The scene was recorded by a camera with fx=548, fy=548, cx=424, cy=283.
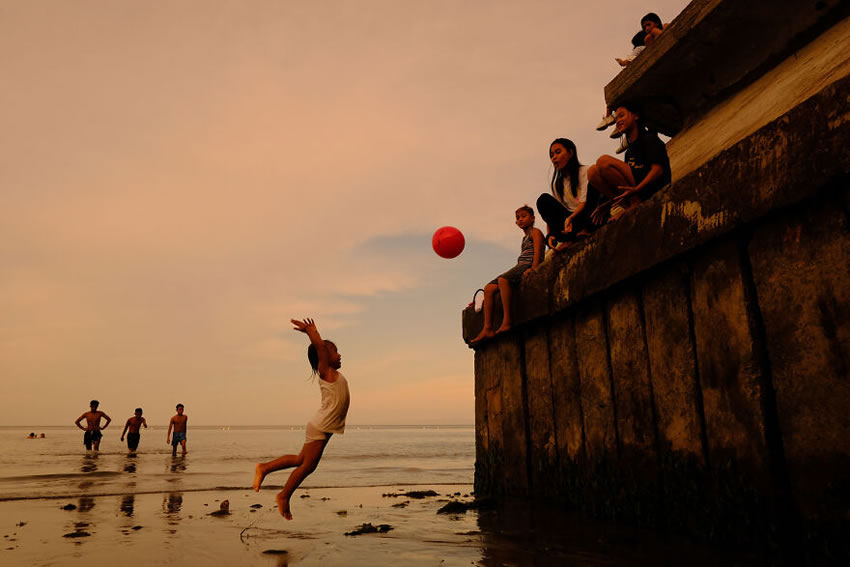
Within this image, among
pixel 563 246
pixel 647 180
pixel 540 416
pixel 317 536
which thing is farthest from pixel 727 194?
pixel 317 536

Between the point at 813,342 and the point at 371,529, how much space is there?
10.3 feet

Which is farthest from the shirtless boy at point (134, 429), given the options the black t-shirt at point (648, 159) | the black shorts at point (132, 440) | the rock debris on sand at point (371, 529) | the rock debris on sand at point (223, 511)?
the black t-shirt at point (648, 159)

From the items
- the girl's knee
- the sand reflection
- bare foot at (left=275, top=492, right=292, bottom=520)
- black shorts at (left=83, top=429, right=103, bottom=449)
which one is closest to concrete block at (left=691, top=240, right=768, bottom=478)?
the girl's knee

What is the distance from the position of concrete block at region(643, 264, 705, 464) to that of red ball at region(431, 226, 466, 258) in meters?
3.34

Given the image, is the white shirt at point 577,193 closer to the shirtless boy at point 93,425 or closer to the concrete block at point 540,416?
the concrete block at point 540,416

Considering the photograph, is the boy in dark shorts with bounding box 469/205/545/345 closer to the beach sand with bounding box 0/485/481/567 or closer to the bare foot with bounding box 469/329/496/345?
the bare foot with bounding box 469/329/496/345

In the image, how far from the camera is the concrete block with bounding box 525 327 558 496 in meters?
4.33

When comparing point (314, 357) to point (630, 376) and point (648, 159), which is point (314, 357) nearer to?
point (630, 376)

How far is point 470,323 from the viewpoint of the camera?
5.88 meters

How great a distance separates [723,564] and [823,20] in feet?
12.2

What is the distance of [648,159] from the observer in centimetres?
388

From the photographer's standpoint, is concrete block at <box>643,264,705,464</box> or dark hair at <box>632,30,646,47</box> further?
dark hair at <box>632,30,646,47</box>

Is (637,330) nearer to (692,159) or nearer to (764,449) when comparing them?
(764,449)

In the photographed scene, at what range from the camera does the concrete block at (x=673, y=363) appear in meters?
2.90
